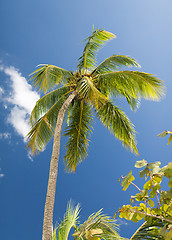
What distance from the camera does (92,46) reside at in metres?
7.76

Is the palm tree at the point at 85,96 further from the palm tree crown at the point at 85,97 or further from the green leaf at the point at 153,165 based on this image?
the green leaf at the point at 153,165

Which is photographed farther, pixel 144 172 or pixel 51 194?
pixel 51 194

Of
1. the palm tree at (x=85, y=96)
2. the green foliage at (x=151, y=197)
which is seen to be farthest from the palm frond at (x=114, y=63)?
the green foliage at (x=151, y=197)

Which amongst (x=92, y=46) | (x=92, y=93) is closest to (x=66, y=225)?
(x=92, y=93)

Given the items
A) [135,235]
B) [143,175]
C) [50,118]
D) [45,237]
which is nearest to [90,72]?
[50,118]

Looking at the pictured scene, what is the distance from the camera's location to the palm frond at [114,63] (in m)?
7.32

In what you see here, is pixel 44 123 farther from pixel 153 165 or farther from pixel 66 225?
pixel 153 165

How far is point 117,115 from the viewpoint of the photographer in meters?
7.16

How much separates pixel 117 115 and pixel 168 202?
5.80 m

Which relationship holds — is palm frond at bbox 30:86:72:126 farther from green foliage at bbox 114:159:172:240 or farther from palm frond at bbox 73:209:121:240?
green foliage at bbox 114:159:172:240

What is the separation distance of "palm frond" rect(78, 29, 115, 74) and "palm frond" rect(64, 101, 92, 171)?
1225 mm

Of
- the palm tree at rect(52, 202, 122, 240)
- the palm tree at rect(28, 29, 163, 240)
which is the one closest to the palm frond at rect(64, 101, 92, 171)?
the palm tree at rect(28, 29, 163, 240)

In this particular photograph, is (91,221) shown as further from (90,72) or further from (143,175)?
(90,72)

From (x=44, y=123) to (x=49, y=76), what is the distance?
A: 1.40m
